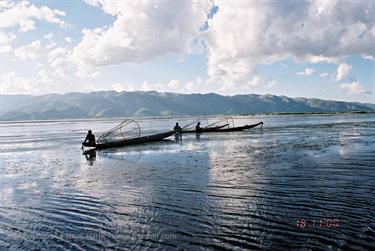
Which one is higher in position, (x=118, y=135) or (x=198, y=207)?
(x=118, y=135)

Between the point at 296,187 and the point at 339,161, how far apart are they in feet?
32.1

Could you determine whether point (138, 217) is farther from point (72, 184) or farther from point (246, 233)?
point (72, 184)

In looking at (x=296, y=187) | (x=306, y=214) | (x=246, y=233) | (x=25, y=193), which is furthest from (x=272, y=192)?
(x=25, y=193)

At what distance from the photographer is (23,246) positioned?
36.6 ft
